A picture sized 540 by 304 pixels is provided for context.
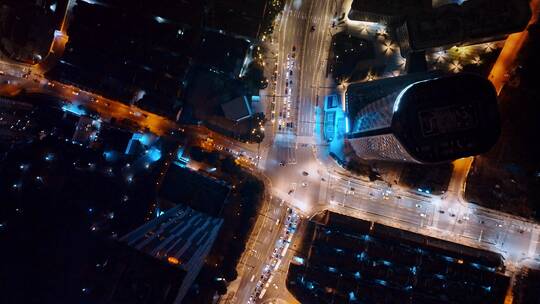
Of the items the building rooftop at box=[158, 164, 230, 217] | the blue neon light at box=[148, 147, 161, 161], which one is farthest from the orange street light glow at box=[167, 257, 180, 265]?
the blue neon light at box=[148, 147, 161, 161]

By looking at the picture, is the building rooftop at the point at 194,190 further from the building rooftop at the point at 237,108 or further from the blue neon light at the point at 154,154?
the building rooftop at the point at 237,108

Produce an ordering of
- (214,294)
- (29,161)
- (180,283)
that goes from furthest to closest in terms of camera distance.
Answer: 1. (214,294)
2. (29,161)
3. (180,283)

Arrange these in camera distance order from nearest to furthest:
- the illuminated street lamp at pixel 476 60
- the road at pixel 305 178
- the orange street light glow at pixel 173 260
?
the orange street light glow at pixel 173 260 < the road at pixel 305 178 < the illuminated street lamp at pixel 476 60

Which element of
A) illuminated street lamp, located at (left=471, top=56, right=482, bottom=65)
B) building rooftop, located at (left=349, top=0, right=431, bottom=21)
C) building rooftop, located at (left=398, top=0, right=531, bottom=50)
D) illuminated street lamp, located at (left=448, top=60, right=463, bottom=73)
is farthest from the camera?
illuminated street lamp, located at (left=448, top=60, right=463, bottom=73)

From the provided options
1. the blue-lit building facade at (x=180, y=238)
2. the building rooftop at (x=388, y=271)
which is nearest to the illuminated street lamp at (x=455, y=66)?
the building rooftop at (x=388, y=271)

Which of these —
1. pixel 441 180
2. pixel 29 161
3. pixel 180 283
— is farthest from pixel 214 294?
pixel 441 180

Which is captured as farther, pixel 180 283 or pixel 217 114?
pixel 217 114

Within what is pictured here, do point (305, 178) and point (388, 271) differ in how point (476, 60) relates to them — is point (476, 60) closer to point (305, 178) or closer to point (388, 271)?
point (305, 178)

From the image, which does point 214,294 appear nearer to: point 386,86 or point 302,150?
point 302,150

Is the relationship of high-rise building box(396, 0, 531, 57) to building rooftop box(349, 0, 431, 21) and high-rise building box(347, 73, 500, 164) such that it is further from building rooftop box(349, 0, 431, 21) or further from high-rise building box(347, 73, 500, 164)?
high-rise building box(347, 73, 500, 164)
